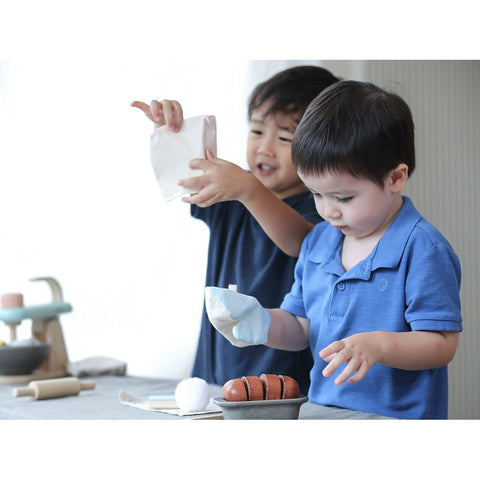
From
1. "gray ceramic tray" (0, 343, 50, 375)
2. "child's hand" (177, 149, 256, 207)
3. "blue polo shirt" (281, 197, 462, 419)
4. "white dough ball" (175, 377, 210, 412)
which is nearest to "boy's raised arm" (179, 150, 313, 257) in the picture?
"child's hand" (177, 149, 256, 207)

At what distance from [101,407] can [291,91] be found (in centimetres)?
55

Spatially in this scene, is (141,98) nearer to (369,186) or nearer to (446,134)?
(446,134)

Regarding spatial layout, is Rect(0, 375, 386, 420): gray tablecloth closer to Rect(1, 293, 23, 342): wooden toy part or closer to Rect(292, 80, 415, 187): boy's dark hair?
Rect(1, 293, 23, 342): wooden toy part

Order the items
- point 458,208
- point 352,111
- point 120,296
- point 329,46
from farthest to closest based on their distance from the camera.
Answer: point 120,296
point 458,208
point 329,46
point 352,111

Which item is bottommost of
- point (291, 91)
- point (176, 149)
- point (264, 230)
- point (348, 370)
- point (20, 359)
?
point (20, 359)

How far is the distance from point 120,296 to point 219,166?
0.92m

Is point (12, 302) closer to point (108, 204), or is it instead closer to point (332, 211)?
point (108, 204)

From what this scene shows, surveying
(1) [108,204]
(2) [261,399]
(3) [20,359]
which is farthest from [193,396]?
(1) [108,204]

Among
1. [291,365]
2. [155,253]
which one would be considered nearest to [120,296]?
[155,253]

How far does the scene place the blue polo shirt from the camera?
0.69 metres

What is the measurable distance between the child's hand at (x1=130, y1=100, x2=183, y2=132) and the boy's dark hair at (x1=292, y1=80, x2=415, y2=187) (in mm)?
201

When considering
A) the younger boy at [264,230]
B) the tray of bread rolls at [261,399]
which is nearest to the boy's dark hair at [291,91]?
the younger boy at [264,230]

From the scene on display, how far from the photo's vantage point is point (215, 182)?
0.84 m

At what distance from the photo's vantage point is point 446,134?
160 centimetres
